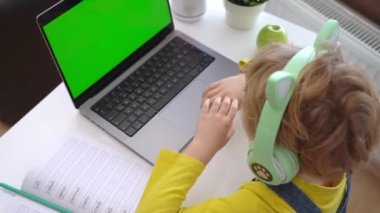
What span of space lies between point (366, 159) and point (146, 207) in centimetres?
34

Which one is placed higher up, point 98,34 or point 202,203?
point 98,34

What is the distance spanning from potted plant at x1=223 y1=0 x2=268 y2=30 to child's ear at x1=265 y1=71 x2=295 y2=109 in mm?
476

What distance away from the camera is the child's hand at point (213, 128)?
71cm

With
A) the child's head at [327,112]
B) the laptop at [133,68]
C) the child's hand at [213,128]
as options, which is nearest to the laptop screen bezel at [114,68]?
the laptop at [133,68]

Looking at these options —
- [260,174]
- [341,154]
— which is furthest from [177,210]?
[341,154]

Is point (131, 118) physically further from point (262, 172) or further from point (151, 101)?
point (262, 172)

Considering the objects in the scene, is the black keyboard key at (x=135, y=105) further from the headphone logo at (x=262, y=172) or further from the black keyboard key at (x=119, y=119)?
the headphone logo at (x=262, y=172)

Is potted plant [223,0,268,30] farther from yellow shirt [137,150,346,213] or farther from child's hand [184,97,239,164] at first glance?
yellow shirt [137,150,346,213]

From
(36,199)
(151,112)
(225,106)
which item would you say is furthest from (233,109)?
(36,199)

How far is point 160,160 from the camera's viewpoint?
697 millimetres

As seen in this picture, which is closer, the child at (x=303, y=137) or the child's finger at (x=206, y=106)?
the child at (x=303, y=137)

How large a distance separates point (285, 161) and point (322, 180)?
0.42ft

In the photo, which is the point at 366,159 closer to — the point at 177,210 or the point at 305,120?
the point at 305,120

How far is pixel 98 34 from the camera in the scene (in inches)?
31.0
